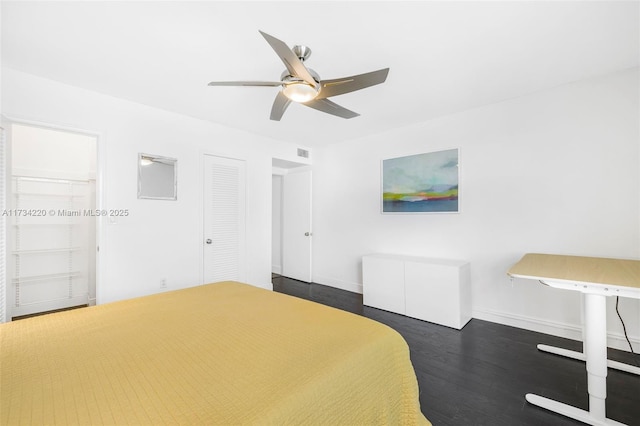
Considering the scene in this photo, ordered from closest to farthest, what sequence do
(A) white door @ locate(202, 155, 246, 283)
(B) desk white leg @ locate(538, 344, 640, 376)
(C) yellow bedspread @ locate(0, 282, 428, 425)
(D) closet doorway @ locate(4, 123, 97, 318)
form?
(C) yellow bedspread @ locate(0, 282, 428, 425) → (B) desk white leg @ locate(538, 344, 640, 376) → (D) closet doorway @ locate(4, 123, 97, 318) → (A) white door @ locate(202, 155, 246, 283)

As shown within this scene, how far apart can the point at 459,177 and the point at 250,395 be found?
128 inches

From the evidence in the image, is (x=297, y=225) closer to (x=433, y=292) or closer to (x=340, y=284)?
(x=340, y=284)

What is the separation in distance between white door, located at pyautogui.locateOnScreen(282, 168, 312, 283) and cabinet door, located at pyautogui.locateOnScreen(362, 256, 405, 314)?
1522 mm

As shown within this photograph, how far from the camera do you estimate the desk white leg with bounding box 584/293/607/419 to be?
4.95ft

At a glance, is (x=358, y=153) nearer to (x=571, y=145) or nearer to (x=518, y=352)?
(x=571, y=145)

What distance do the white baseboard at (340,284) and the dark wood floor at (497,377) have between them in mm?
1306

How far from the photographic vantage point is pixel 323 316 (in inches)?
60.6

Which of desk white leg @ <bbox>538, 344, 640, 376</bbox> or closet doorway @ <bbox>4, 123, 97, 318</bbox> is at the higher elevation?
closet doorway @ <bbox>4, 123, 97, 318</bbox>

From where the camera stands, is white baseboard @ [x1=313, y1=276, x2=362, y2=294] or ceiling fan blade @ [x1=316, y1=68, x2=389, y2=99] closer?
ceiling fan blade @ [x1=316, y1=68, x2=389, y2=99]

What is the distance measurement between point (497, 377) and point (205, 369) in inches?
84.3

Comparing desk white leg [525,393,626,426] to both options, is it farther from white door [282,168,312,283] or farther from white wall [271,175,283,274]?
white wall [271,175,283,274]

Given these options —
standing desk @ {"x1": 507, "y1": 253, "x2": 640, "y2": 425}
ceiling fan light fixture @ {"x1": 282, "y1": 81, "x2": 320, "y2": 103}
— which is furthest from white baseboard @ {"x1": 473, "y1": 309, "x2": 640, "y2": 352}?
ceiling fan light fixture @ {"x1": 282, "y1": 81, "x2": 320, "y2": 103}

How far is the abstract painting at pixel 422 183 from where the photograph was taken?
3.30m

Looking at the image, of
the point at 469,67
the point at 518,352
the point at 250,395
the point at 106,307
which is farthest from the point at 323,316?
the point at 469,67
